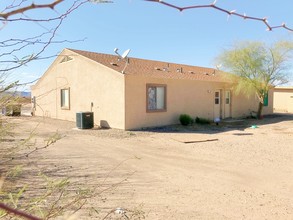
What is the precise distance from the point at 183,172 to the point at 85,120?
9620 millimetres

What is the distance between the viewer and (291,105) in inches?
1249

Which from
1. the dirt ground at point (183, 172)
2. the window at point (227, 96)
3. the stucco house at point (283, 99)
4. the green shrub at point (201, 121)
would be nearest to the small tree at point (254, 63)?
the window at point (227, 96)

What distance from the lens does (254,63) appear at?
20.5 meters

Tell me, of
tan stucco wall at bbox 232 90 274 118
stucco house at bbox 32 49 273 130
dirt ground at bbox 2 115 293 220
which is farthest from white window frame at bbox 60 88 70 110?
tan stucco wall at bbox 232 90 274 118

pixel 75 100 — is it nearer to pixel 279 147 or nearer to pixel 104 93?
pixel 104 93

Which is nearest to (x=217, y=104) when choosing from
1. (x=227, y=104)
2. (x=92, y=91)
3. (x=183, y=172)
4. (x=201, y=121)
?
(x=227, y=104)

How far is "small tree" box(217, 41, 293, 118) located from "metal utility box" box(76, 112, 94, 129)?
1150 centimetres

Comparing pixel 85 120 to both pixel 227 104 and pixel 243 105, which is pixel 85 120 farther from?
pixel 243 105

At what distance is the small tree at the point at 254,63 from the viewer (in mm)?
20516

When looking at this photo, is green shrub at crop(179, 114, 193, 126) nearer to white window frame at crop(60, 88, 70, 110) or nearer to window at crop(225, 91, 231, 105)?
window at crop(225, 91, 231, 105)

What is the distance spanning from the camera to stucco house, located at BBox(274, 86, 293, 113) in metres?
32.1

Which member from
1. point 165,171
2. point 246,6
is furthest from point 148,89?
point 246,6

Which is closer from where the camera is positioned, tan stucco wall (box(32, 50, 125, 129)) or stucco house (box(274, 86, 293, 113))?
tan stucco wall (box(32, 50, 125, 129))

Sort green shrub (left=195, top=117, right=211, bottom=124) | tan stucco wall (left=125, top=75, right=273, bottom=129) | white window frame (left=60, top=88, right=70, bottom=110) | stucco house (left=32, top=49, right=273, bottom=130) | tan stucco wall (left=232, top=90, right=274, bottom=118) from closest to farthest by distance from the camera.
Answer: tan stucco wall (left=125, top=75, right=273, bottom=129)
stucco house (left=32, top=49, right=273, bottom=130)
green shrub (left=195, top=117, right=211, bottom=124)
white window frame (left=60, top=88, right=70, bottom=110)
tan stucco wall (left=232, top=90, right=274, bottom=118)
